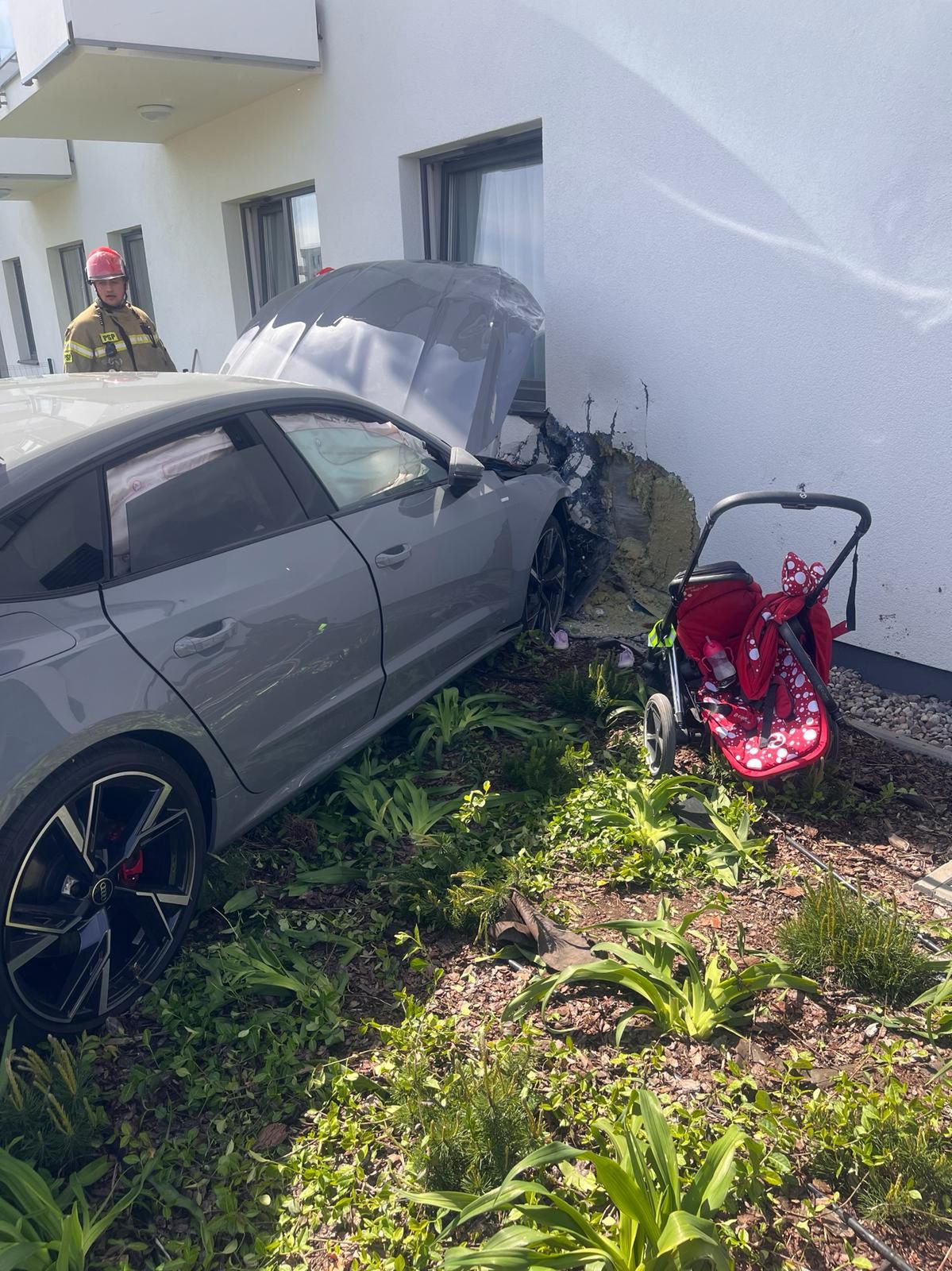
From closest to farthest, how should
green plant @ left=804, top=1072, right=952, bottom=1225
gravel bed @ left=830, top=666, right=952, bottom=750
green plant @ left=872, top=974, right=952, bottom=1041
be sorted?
green plant @ left=804, top=1072, right=952, bottom=1225, green plant @ left=872, top=974, right=952, bottom=1041, gravel bed @ left=830, top=666, right=952, bottom=750

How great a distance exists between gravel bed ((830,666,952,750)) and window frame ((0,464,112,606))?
3.29 metres

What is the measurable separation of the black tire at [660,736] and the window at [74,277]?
41.3 ft

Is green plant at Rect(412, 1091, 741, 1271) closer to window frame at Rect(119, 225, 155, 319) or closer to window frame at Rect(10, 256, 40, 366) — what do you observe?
window frame at Rect(119, 225, 155, 319)

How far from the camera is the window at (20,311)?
16.8m

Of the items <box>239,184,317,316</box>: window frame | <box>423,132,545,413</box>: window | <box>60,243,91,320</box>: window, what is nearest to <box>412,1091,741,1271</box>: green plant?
<box>423,132,545,413</box>: window

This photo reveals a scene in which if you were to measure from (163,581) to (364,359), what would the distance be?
9.20ft

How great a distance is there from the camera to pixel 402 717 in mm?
3965

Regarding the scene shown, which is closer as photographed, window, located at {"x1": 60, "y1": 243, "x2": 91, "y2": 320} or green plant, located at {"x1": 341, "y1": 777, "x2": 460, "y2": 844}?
green plant, located at {"x1": 341, "y1": 777, "x2": 460, "y2": 844}

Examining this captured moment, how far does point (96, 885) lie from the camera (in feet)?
8.25

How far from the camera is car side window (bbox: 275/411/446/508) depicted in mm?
3514

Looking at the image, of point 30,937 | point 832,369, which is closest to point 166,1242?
point 30,937

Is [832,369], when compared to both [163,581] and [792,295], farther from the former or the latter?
[163,581]

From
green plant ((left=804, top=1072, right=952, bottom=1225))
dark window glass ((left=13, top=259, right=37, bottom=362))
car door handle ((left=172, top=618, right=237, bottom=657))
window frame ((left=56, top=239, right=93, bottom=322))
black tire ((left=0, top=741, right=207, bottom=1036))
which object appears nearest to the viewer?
green plant ((left=804, top=1072, right=952, bottom=1225))

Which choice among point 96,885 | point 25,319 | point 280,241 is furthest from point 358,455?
point 25,319
